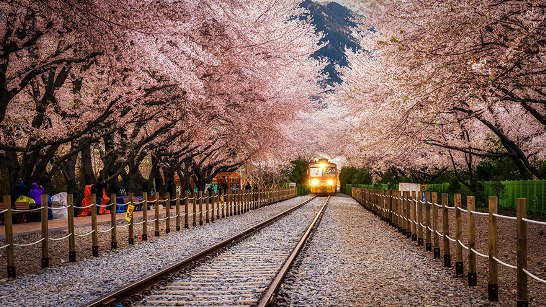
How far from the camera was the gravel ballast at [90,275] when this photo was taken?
26.2 ft

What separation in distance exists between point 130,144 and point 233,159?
2095cm

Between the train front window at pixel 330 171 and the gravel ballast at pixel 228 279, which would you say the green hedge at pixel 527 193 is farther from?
the train front window at pixel 330 171

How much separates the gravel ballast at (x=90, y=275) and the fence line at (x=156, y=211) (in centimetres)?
44

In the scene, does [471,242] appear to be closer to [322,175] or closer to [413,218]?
[413,218]

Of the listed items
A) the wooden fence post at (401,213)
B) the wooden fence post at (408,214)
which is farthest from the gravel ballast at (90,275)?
the wooden fence post at (401,213)

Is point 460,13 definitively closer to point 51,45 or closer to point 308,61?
point 51,45

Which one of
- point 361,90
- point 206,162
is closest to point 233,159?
point 206,162

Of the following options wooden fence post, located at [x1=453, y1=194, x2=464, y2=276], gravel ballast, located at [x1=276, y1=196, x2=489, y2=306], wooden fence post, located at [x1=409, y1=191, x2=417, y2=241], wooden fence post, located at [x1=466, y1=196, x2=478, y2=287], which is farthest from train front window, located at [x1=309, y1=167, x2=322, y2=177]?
wooden fence post, located at [x1=466, y1=196, x2=478, y2=287]

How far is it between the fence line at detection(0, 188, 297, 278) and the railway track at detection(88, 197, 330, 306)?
8.60 feet

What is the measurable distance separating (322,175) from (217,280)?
5507 cm

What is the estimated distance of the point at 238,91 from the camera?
22453mm

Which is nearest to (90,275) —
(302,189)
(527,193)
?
(527,193)

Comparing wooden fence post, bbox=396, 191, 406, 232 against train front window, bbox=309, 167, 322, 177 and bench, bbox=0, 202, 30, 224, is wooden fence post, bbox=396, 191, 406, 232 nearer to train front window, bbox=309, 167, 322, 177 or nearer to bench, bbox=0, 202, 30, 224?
bench, bbox=0, 202, 30, 224

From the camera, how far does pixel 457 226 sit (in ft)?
31.5
